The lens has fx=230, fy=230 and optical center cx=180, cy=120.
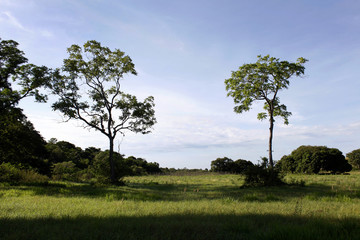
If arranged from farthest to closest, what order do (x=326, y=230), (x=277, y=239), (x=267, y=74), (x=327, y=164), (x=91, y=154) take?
1. (x=91, y=154)
2. (x=327, y=164)
3. (x=267, y=74)
4. (x=326, y=230)
5. (x=277, y=239)

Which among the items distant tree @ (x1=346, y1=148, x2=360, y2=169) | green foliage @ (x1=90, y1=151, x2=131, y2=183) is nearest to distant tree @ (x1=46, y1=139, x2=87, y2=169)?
green foliage @ (x1=90, y1=151, x2=131, y2=183)

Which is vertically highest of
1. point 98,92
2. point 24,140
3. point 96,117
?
point 98,92

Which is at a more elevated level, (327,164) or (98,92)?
(98,92)

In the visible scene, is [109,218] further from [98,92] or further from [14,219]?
[98,92]

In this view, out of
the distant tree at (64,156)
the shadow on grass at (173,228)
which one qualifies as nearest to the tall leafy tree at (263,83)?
the shadow on grass at (173,228)

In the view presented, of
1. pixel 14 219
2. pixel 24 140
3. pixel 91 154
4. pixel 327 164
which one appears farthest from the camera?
pixel 91 154

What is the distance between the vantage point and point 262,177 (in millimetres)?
17125

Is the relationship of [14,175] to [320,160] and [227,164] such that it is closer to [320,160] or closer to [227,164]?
[320,160]

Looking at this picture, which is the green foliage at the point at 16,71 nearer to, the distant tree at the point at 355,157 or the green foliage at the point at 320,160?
the green foliage at the point at 320,160

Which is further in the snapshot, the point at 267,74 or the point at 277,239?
the point at 267,74

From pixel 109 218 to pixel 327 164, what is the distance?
4142 cm

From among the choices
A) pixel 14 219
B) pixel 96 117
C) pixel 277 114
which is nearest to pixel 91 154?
pixel 96 117

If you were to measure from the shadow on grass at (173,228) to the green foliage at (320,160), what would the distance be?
38006 millimetres

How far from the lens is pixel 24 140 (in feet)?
60.2
